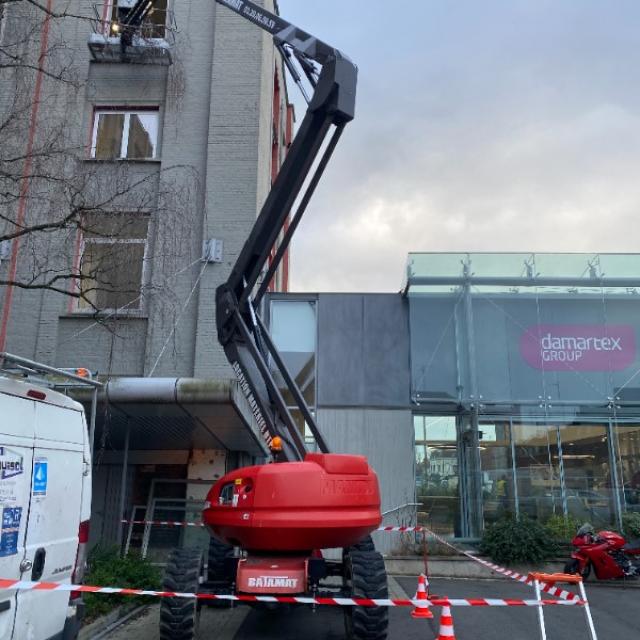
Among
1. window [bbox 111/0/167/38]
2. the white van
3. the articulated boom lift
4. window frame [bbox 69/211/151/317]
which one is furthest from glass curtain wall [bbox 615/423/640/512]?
window [bbox 111/0/167/38]

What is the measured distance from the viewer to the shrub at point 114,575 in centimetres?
750

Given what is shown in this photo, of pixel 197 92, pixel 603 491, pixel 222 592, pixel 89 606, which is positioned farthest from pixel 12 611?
pixel 603 491

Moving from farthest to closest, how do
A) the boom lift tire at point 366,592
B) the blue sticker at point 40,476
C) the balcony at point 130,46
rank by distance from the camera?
the balcony at point 130,46 < the boom lift tire at point 366,592 < the blue sticker at point 40,476

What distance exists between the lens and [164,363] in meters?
12.3

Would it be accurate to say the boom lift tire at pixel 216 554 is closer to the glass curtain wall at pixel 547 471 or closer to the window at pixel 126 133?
the glass curtain wall at pixel 547 471

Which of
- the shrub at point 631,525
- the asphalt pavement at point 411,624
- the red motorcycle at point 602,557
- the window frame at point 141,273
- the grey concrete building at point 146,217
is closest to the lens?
the asphalt pavement at point 411,624

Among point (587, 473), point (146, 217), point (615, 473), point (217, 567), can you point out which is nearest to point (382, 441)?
point (587, 473)

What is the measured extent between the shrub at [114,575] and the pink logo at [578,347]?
10.0 meters

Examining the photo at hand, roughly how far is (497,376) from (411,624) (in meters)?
8.10

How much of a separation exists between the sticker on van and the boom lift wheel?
10.7 feet

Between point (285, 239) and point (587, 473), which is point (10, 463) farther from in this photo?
point (587, 473)

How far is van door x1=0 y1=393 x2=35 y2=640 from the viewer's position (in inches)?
164

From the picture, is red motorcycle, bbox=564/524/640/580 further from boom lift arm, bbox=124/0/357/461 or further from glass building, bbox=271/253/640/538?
boom lift arm, bbox=124/0/357/461

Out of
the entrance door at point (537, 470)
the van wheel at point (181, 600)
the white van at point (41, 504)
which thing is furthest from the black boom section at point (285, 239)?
the entrance door at point (537, 470)
